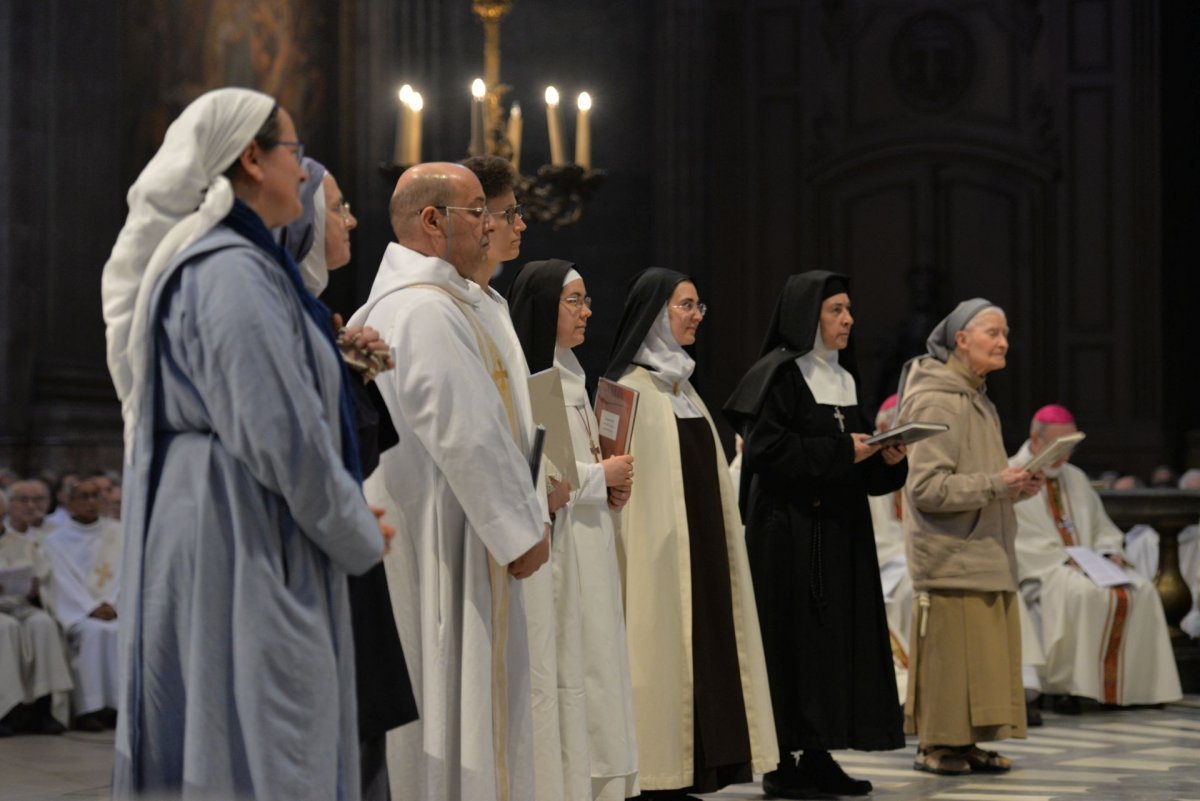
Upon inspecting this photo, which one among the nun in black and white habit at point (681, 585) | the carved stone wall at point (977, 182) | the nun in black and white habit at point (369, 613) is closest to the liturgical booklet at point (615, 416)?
the nun in black and white habit at point (681, 585)

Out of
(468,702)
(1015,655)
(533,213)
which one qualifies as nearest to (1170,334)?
(533,213)

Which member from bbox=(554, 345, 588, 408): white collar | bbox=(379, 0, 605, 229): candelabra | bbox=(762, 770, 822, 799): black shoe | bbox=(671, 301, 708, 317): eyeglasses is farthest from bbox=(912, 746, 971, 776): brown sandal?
bbox=(379, 0, 605, 229): candelabra

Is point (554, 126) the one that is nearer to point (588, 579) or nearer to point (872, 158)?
point (588, 579)

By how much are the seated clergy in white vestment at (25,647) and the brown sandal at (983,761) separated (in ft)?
14.4

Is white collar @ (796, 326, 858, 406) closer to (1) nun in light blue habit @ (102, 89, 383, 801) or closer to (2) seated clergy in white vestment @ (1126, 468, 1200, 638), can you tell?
(1) nun in light blue habit @ (102, 89, 383, 801)

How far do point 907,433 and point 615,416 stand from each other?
3.73 ft

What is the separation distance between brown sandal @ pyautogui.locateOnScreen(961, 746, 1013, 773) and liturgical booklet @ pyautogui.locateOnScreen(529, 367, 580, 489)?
269 cm

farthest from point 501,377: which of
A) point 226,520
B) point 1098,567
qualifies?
point 1098,567

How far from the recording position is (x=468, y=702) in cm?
377

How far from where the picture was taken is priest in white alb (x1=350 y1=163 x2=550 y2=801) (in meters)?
3.77

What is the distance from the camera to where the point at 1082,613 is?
8750 millimetres

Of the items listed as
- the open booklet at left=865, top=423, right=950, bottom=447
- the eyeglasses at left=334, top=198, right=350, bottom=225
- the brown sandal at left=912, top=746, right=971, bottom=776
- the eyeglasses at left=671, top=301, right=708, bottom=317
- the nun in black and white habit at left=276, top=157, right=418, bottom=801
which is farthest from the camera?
the brown sandal at left=912, top=746, right=971, bottom=776

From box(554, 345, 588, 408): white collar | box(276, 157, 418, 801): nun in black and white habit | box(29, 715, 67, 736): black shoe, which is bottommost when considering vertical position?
box(29, 715, 67, 736): black shoe

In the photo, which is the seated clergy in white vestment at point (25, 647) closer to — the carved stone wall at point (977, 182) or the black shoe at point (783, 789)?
the black shoe at point (783, 789)
